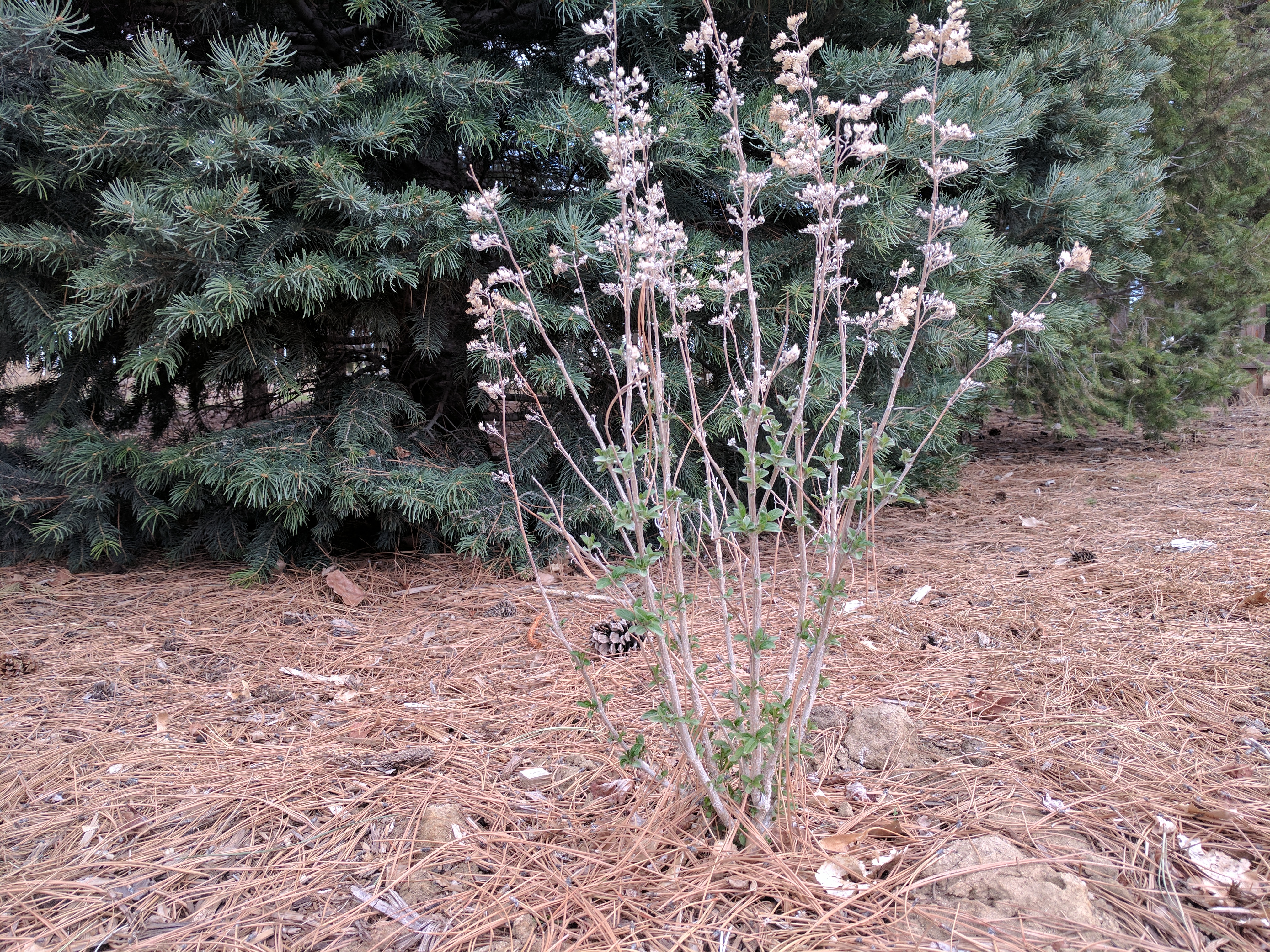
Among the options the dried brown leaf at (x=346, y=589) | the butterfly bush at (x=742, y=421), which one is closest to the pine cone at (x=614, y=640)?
the butterfly bush at (x=742, y=421)

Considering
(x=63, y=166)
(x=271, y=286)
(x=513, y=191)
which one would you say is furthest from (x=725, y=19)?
(x=63, y=166)

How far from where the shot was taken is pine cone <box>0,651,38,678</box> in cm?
247

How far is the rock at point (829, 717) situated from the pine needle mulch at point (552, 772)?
2.4 inches

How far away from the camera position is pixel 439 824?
1642 mm

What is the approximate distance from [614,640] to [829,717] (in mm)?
800

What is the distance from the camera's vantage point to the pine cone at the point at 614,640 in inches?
101

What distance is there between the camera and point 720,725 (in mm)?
1473

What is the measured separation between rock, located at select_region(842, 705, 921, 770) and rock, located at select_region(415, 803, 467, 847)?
957 millimetres

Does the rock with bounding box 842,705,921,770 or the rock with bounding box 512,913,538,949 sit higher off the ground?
the rock with bounding box 842,705,921,770

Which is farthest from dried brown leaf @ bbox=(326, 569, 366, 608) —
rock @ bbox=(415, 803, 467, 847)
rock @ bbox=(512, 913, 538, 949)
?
rock @ bbox=(512, 913, 538, 949)

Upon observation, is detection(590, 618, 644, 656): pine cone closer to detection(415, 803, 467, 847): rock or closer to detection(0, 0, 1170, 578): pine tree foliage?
detection(0, 0, 1170, 578): pine tree foliage

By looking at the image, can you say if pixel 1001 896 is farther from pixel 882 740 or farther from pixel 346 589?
pixel 346 589

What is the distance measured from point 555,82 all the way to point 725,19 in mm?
785

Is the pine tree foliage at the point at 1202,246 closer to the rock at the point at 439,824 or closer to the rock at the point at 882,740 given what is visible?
the rock at the point at 882,740
